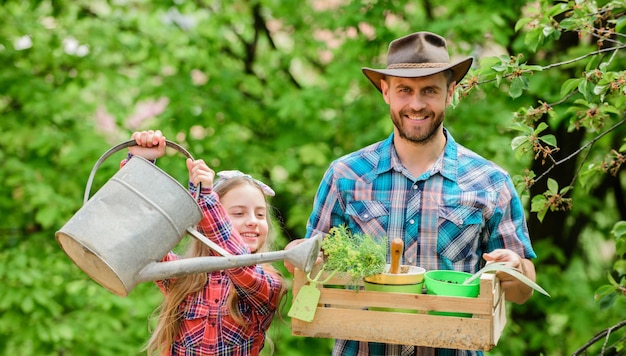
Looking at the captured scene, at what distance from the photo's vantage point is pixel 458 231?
2605 millimetres

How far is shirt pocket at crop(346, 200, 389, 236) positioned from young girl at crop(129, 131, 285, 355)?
1.06 feet

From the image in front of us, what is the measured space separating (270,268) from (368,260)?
25.2 inches

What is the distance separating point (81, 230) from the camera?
2188 mm

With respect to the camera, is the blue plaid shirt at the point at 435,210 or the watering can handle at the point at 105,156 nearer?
the watering can handle at the point at 105,156

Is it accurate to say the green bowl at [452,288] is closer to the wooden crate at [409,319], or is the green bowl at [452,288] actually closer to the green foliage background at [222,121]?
the wooden crate at [409,319]

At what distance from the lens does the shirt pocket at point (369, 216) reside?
266 cm

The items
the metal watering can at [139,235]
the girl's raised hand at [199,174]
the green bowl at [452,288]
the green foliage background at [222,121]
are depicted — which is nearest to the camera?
the metal watering can at [139,235]

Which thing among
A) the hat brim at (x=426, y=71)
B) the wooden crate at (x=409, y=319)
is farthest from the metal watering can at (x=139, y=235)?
the hat brim at (x=426, y=71)

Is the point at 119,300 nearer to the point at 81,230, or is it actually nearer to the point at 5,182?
the point at 5,182

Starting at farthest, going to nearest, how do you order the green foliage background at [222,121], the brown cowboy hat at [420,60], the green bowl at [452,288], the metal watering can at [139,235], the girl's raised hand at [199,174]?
the green foliage background at [222,121], the brown cowboy hat at [420,60], the girl's raised hand at [199,174], the green bowl at [452,288], the metal watering can at [139,235]

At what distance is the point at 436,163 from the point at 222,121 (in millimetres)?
2980

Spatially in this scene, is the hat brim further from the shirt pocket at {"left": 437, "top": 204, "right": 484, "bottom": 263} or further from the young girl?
the young girl

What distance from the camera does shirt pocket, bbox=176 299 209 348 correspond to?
2697 mm

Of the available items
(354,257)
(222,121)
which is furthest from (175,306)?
(222,121)
